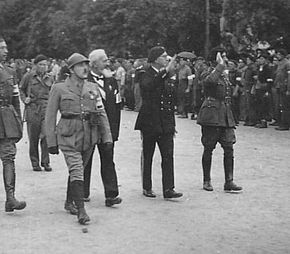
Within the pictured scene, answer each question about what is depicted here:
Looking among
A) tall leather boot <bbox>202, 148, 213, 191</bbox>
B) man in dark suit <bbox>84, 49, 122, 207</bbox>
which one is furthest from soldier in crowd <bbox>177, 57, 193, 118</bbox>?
man in dark suit <bbox>84, 49, 122, 207</bbox>

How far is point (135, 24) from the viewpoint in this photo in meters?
35.5

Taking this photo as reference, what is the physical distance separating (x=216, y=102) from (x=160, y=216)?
82.3 inches

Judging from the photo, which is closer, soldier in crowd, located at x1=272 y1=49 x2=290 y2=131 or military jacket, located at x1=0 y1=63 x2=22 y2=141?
military jacket, located at x1=0 y1=63 x2=22 y2=141

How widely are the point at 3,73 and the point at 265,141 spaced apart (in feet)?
28.0

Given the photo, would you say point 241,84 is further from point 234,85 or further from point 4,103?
point 4,103

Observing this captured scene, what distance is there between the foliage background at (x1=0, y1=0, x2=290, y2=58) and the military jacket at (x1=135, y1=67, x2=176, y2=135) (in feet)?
47.9

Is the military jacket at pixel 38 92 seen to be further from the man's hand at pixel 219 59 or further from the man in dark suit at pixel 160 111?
the man's hand at pixel 219 59

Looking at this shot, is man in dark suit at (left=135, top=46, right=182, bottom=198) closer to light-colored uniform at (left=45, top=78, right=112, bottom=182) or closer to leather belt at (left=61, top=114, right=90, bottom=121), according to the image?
light-colored uniform at (left=45, top=78, right=112, bottom=182)

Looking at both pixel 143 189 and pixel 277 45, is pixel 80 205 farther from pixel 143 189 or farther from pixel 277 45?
pixel 277 45

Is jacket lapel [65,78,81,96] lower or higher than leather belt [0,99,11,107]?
higher

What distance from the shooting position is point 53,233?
747cm

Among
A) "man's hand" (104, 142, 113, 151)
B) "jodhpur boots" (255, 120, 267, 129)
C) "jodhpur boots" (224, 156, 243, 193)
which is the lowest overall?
"jodhpur boots" (224, 156, 243, 193)

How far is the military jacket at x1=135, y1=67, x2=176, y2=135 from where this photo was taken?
9.09 metres

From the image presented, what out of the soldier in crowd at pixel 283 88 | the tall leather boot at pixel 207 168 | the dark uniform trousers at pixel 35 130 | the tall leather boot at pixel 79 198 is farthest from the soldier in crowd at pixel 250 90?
the tall leather boot at pixel 79 198
